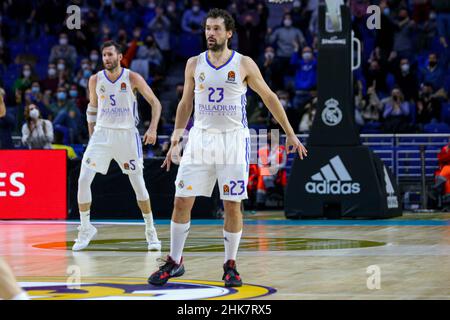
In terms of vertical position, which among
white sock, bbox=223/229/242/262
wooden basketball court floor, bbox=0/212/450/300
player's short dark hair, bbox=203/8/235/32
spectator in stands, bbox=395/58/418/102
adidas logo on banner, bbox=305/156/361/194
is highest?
spectator in stands, bbox=395/58/418/102

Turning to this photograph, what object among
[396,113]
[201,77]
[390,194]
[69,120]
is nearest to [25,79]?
[69,120]

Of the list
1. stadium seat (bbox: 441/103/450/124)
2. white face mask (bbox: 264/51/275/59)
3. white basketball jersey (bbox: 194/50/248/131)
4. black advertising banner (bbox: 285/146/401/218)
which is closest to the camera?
white basketball jersey (bbox: 194/50/248/131)

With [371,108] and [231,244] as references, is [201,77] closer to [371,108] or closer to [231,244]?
[231,244]

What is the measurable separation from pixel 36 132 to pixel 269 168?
4.75m

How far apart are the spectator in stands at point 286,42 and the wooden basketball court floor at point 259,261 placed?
7.82 meters

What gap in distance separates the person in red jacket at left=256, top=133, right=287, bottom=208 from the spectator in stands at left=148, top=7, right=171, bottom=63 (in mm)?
6147

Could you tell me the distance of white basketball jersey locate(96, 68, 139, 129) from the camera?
43.2 feet

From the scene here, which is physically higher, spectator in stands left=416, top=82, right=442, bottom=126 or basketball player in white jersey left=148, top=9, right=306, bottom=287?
spectator in stands left=416, top=82, right=442, bottom=126

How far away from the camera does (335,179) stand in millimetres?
18703

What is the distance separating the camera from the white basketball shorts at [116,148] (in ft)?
43.1

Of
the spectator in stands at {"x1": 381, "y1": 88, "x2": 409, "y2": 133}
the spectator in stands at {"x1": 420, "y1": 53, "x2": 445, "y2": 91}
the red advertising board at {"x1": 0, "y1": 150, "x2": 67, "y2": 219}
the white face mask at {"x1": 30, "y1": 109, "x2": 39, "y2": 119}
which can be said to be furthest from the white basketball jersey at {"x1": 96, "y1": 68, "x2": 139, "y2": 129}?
the spectator in stands at {"x1": 420, "y1": 53, "x2": 445, "y2": 91}

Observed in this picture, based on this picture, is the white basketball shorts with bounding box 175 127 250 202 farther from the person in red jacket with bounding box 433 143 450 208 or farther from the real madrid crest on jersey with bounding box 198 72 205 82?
the person in red jacket with bounding box 433 143 450 208

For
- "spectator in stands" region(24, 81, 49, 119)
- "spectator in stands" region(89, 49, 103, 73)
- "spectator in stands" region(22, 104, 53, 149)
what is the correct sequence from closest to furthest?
"spectator in stands" region(22, 104, 53, 149)
"spectator in stands" region(24, 81, 49, 119)
"spectator in stands" region(89, 49, 103, 73)
